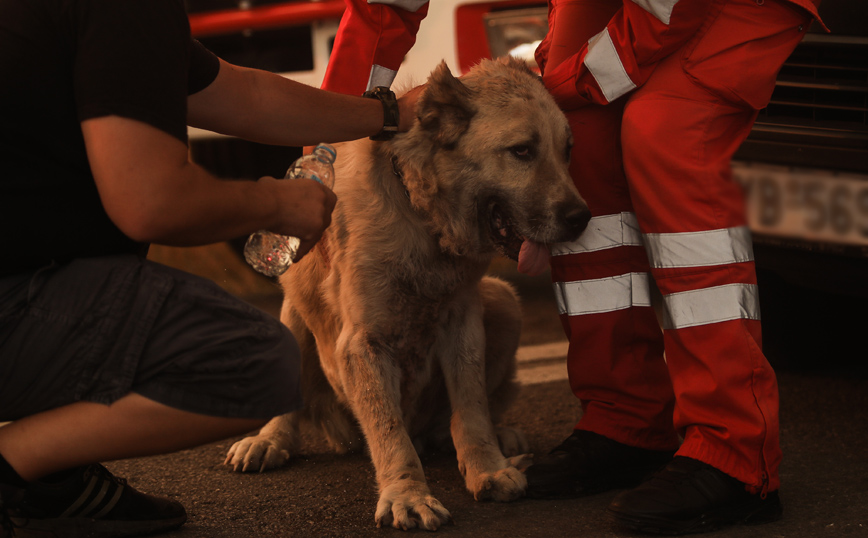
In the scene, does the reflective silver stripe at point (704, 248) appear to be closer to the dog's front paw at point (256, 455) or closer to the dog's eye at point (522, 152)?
the dog's eye at point (522, 152)

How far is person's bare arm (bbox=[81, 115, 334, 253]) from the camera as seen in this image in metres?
1.54

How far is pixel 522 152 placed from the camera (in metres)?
2.52

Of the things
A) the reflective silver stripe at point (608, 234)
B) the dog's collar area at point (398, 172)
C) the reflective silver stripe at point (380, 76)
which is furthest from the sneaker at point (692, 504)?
the reflective silver stripe at point (380, 76)

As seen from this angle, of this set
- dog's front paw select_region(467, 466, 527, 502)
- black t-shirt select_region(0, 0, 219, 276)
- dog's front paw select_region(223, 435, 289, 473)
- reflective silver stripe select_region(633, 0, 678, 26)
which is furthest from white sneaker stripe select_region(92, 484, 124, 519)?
reflective silver stripe select_region(633, 0, 678, 26)

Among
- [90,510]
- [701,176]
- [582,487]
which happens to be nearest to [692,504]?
[582,487]

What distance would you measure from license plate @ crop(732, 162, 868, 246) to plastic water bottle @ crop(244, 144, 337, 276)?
125cm

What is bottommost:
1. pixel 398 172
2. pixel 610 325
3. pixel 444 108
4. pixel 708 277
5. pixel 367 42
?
pixel 610 325

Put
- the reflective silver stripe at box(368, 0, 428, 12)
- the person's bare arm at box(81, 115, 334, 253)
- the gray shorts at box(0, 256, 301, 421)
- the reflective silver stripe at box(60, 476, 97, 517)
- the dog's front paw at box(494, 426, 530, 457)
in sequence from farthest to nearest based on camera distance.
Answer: the dog's front paw at box(494, 426, 530, 457) < the reflective silver stripe at box(368, 0, 428, 12) < the reflective silver stripe at box(60, 476, 97, 517) < the gray shorts at box(0, 256, 301, 421) < the person's bare arm at box(81, 115, 334, 253)

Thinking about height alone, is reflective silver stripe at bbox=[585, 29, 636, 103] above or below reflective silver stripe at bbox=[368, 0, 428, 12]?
below

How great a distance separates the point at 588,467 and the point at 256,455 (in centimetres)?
104

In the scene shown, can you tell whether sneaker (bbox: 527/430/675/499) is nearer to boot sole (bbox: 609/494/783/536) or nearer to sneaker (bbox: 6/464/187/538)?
boot sole (bbox: 609/494/783/536)

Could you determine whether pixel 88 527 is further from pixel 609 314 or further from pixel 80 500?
pixel 609 314

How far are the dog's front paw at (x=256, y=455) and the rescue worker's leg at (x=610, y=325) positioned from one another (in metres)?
0.84

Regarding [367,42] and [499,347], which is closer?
[367,42]
